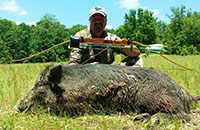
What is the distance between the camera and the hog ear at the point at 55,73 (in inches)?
110

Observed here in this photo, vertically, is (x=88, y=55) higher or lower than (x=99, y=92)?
higher

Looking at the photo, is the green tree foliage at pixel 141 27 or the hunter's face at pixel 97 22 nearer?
the hunter's face at pixel 97 22

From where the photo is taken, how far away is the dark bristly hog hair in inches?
112

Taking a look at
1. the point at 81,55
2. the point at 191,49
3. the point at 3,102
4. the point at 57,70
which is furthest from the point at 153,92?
the point at 191,49

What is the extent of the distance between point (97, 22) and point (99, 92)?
219cm

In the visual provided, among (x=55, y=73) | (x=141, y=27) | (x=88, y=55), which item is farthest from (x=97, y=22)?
(x=141, y=27)

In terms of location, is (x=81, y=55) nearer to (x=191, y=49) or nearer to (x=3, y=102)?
(x=3, y=102)

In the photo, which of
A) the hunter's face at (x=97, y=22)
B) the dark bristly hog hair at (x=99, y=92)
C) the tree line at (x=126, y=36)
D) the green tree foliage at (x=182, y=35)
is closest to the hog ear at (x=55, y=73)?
the dark bristly hog hair at (x=99, y=92)

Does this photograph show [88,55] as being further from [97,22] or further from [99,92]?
[99,92]

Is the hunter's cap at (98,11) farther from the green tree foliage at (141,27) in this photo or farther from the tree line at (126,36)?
the green tree foliage at (141,27)

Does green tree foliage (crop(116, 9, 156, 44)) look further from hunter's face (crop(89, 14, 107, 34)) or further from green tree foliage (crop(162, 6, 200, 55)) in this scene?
hunter's face (crop(89, 14, 107, 34))

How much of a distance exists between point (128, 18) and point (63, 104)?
39.0 m

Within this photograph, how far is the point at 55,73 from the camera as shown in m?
2.89

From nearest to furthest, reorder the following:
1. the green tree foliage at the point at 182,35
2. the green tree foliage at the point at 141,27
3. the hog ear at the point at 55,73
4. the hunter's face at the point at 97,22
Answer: the hog ear at the point at 55,73 < the hunter's face at the point at 97,22 < the green tree foliage at the point at 141,27 < the green tree foliage at the point at 182,35
